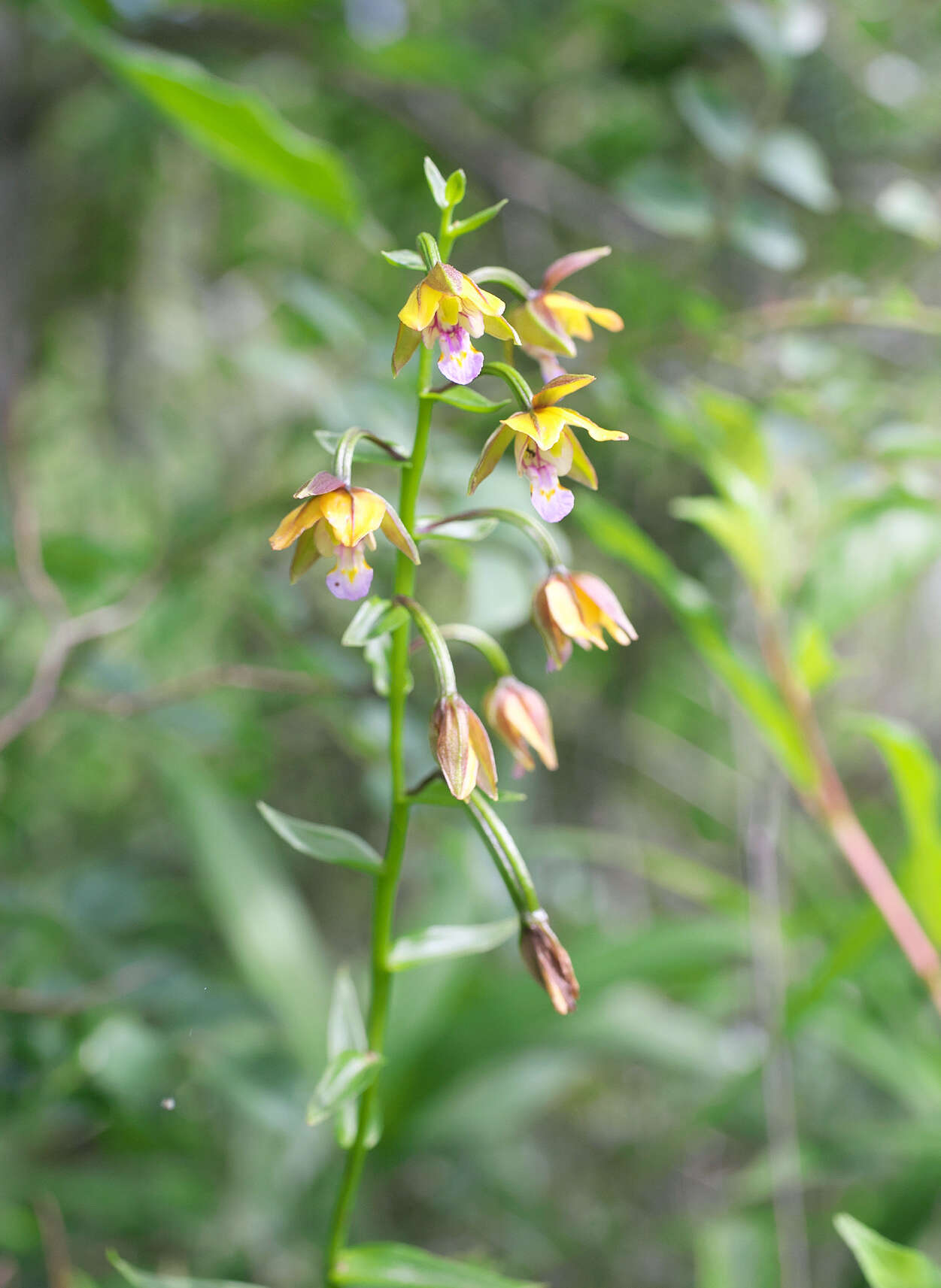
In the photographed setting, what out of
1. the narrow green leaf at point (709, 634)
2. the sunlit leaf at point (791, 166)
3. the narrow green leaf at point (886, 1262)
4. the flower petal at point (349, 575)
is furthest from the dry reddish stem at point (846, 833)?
the flower petal at point (349, 575)

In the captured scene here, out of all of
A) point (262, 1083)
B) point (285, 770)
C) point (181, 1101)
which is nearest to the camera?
point (262, 1083)

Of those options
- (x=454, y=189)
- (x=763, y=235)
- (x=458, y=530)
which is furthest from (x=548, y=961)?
(x=763, y=235)

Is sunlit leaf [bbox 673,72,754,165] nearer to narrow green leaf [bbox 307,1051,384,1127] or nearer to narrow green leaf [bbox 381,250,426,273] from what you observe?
narrow green leaf [bbox 381,250,426,273]

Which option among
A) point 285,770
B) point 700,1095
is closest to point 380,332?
point 285,770

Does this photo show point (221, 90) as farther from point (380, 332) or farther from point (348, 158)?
point (348, 158)

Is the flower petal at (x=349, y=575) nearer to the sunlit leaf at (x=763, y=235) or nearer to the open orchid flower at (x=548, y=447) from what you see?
the open orchid flower at (x=548, y=447)

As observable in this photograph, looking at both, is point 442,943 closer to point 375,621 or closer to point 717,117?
point 375,621
